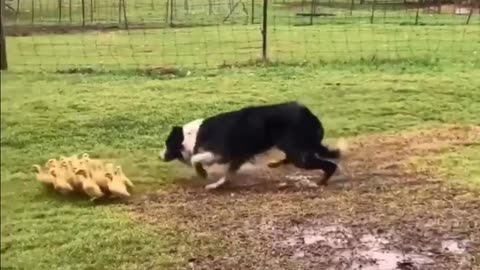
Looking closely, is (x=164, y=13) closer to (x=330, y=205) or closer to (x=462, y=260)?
(x=330, y=205)

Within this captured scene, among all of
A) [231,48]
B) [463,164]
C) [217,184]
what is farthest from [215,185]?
[231,48]

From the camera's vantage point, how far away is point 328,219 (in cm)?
320

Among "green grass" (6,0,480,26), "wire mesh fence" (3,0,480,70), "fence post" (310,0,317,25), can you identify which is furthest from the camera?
"fence post" (310,0,317,25)

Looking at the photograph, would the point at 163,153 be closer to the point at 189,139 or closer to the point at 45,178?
the point at 189,139

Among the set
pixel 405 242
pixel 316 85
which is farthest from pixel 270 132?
pixel 316 85

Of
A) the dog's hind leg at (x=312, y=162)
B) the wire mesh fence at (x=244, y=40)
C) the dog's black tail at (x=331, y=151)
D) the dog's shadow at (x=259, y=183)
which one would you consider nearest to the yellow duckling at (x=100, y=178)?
the dog's shadow at (x=259, y=183)

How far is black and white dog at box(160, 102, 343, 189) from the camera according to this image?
3.67m

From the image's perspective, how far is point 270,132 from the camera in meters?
3.70

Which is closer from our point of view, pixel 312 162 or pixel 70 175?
pixel 70 175

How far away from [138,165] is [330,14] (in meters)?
6.89

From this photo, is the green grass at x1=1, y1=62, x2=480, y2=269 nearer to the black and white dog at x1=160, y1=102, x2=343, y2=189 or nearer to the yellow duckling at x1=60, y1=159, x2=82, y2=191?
the yellow duckling at x1=60, y1=159, x2=82, y2=191

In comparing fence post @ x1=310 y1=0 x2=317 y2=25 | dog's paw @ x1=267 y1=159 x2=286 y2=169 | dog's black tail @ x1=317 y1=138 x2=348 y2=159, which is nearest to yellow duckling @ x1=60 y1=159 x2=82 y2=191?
dog's paw @ x1=267 y1=159 x2=286 y2=169

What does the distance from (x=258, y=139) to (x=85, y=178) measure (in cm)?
73

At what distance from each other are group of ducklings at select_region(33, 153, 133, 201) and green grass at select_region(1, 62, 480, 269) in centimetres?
6
